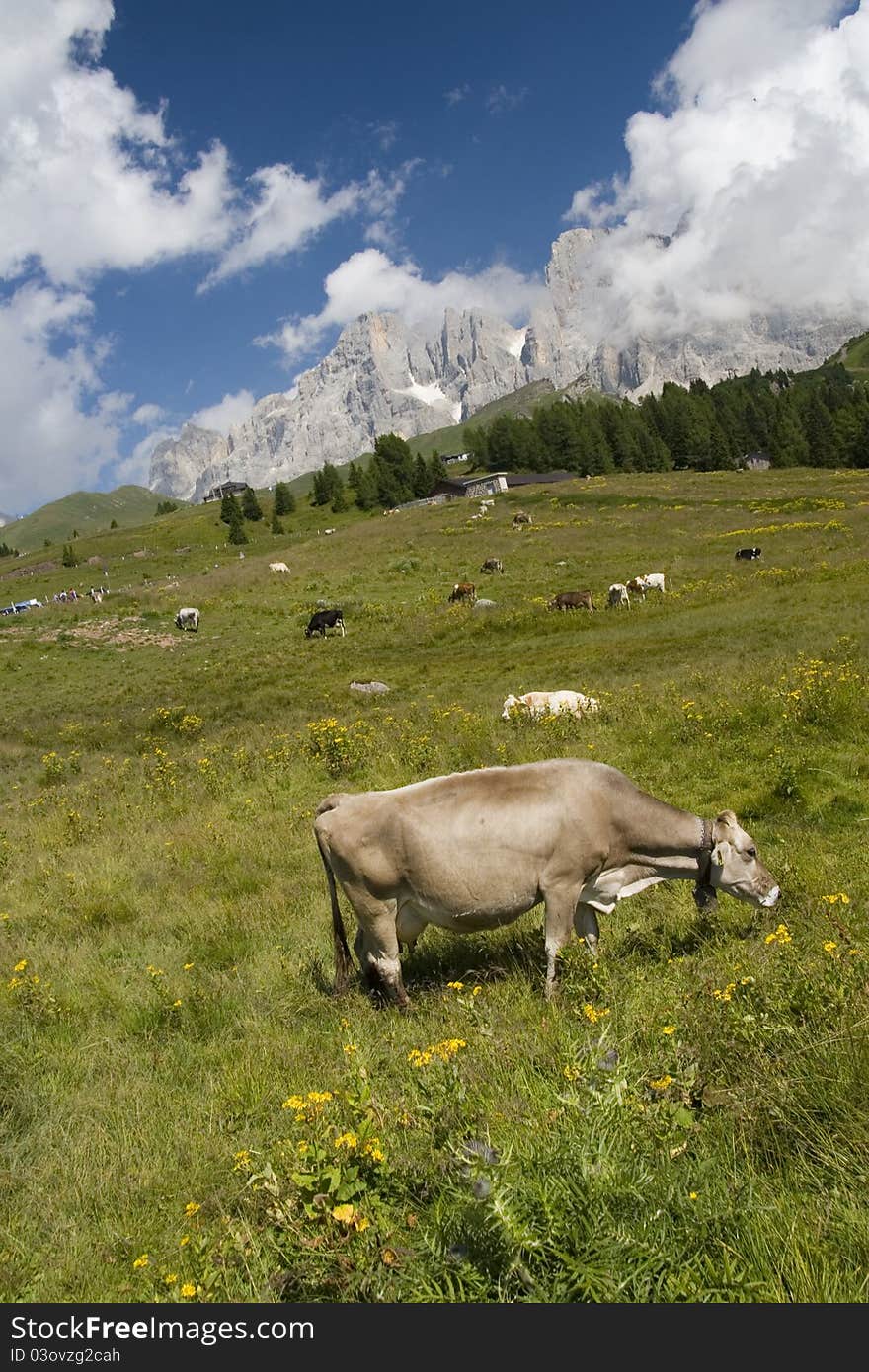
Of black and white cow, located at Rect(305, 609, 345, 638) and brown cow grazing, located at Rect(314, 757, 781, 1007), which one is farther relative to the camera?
black and white cow, located at Rect(305, 609, 345, 638)

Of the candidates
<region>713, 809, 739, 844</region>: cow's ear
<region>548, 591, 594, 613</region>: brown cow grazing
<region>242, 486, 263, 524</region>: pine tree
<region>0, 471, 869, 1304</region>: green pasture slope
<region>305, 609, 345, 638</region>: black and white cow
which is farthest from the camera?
<region>242, 486, 263, 524</region>: pine tree

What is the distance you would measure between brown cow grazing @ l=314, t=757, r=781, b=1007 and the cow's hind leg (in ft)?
0.03

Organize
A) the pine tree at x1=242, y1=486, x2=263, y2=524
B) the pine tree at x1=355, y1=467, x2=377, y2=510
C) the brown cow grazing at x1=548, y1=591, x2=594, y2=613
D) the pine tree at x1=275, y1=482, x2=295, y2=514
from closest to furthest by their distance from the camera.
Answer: the brown cow grazing at x1=548, y1=591, x2=594, y2=613 → the pine tree at x1=355, y1=467, x2=377, y2=510 → the pine tree at x1=275, y1=482, x2=295, y2=514 → the pine tree at x1=242, y1=486, x2=263, y2=524

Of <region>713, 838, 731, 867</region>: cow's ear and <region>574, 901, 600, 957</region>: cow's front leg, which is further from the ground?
<region>713, 838, 731, 867</region>: cow's ear

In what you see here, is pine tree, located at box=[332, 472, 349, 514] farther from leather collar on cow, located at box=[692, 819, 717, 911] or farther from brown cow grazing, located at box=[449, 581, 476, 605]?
leather collar on cow, located at box=[692, 819, 717, 911]

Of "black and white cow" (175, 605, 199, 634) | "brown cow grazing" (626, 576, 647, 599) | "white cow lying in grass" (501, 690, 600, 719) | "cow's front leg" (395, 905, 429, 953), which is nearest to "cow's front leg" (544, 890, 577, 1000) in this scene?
"cow's front leg" (395, 905, 429, 953)

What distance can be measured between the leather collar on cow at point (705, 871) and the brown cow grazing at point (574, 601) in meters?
30.8

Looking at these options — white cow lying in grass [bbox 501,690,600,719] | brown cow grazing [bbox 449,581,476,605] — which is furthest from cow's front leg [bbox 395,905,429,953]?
brown cow grazing [bbox 449,581,476,605]

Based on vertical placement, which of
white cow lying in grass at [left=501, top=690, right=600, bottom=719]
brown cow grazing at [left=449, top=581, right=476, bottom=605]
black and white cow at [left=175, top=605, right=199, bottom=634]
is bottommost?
white cow lying in grass at [left=501, top=690, right=600, bottom=719]

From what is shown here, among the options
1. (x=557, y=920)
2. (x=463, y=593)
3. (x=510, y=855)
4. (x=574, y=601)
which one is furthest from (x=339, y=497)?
(x=557, y=920)

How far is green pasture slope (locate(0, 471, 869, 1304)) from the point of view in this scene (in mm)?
3178

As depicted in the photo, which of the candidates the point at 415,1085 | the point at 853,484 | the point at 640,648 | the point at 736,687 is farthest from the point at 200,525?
the point at 415,1085

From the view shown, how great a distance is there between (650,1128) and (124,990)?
5.83 metres
